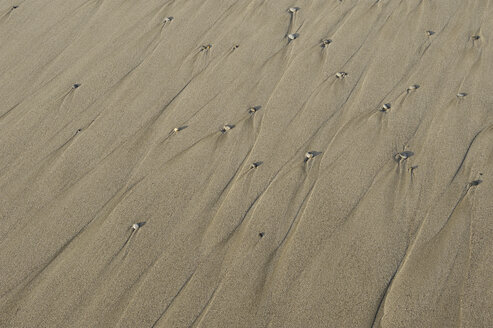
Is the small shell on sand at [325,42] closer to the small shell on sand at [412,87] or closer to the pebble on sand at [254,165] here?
the small shell on sand at [412,87]

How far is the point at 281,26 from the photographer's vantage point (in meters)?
4.21

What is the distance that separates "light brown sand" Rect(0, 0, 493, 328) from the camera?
259cm

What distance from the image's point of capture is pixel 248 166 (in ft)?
10.4

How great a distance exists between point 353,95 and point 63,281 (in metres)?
2.50

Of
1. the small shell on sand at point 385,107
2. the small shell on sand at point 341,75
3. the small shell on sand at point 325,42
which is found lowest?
the small shell on sand at point 385,107

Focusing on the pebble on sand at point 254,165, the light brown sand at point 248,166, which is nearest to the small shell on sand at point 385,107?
the light brown sand at point 248,166

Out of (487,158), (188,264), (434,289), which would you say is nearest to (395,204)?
(434,289)

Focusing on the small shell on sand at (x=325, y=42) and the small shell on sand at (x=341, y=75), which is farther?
the small shell on sand at (x=325, y=42)

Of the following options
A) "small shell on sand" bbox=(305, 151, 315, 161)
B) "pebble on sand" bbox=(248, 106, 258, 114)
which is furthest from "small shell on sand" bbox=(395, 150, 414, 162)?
"pebble on sand" bbox=(248, 106, 258, 114)

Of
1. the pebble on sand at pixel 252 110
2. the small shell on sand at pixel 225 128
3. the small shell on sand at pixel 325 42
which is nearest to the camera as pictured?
the small shell on sand at pixel 225 128

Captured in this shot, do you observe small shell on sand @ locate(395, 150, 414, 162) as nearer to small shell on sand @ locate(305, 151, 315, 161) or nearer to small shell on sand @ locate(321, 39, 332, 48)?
small shell on sand @ locate(305, 151, 315, 161)

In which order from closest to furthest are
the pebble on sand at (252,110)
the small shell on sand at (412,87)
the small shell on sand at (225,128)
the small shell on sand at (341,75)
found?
the small shell on sand at (225,128) → the pebble on sand at (252,110) → the small shell on sand at (412,87) → the small shell on sand at (341,75)

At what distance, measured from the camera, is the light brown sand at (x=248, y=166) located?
2.59 metres

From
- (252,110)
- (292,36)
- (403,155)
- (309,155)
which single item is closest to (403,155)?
(403,155)
